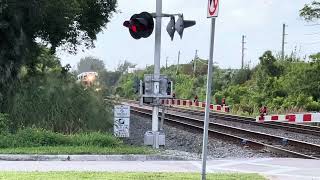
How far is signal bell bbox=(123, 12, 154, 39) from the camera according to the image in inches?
596

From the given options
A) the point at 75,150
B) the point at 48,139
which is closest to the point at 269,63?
the point at 48,139

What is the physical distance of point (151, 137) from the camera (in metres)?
16.3

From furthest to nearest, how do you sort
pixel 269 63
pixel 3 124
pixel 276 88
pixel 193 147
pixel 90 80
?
pixel 269 63 < pixel 276 88 < pixel 90 80 < pixel 193 147 < pixel 3 124

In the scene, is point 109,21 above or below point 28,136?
above

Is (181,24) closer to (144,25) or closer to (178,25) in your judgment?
(178,25)

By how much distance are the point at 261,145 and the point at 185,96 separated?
1874 inches

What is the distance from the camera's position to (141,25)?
15148mm

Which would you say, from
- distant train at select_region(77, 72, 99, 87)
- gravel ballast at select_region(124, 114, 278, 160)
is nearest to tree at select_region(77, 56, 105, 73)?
distant train at select_region(77, 72, 99, 87)

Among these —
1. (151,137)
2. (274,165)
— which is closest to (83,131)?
(151,137)

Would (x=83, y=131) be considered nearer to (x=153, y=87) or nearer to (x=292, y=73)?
(x=153, y=87)

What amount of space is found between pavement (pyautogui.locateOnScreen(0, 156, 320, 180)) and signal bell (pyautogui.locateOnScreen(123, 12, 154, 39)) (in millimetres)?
3329

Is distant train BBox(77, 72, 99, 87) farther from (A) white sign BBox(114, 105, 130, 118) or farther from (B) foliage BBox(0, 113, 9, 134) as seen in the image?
(B) foliage BBox(0, 113, 9, 134)

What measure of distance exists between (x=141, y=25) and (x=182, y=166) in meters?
4.07

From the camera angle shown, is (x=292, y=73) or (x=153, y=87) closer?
(x=153, y=87)
